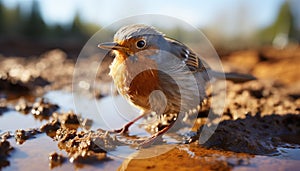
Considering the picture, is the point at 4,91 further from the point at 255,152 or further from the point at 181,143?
the point at 255,152

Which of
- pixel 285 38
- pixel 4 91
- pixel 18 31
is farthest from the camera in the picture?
pixel 285 38

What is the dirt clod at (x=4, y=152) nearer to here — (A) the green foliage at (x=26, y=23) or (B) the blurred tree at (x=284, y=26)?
(A) the green foliage at (x=26, y=23)

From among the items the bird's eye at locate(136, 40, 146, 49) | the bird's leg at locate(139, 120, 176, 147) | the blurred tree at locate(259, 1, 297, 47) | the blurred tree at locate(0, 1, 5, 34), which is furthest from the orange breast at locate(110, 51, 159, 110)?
the blurred tree at locate(259, 1, 297, 47)

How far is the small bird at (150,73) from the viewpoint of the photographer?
3.44 m

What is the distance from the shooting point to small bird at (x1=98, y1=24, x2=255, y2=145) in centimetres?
344

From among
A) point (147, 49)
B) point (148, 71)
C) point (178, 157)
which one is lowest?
point (178, 157)

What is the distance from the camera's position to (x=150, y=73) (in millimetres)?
3439

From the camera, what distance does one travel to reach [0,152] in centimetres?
267

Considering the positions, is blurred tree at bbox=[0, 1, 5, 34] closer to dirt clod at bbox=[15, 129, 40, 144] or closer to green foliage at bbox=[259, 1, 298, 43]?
green foliage at bbox=[259, 1, 298, 43]

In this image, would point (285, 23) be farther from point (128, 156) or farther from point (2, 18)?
point (128, 156)

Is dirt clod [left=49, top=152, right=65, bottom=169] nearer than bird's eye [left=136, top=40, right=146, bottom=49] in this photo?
Yes

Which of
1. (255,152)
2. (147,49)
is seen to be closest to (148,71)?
(147,49)

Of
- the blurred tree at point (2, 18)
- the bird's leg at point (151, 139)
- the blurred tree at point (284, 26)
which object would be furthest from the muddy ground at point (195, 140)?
the blurred tree at point (284, 26)

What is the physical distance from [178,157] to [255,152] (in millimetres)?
794
